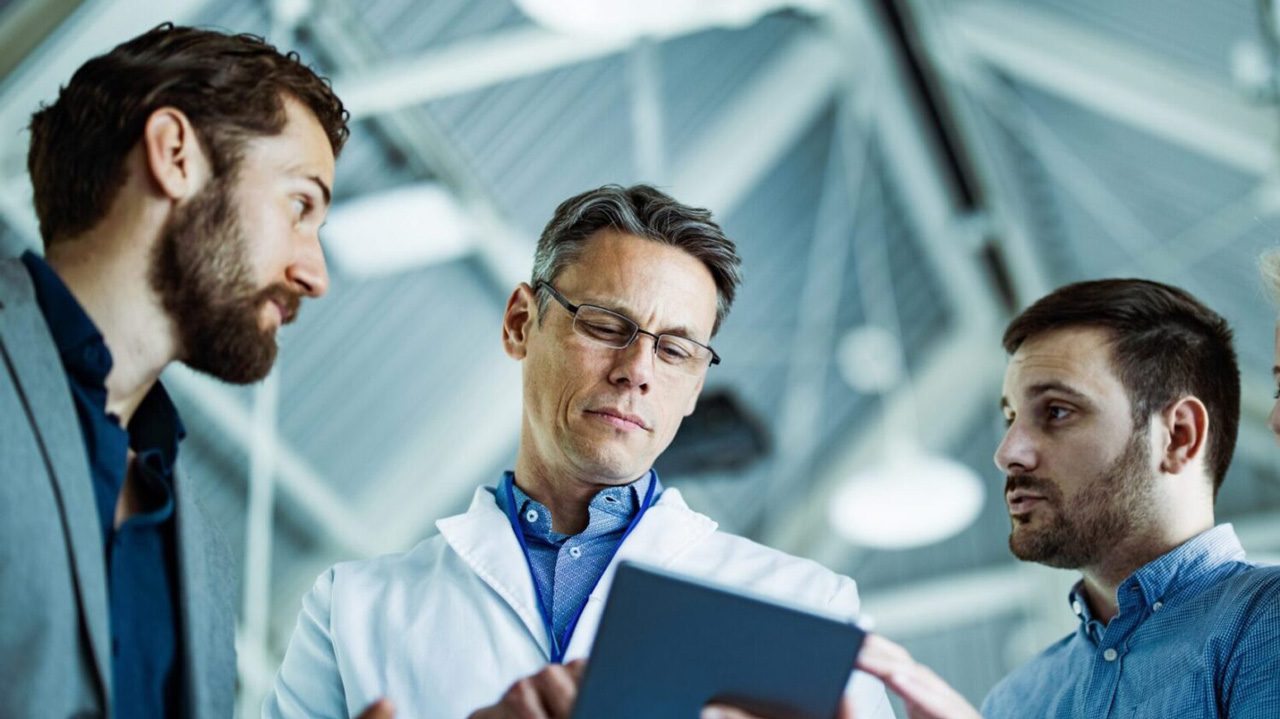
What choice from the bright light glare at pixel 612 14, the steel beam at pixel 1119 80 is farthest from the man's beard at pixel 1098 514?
the steel beam at pixel 1119 80

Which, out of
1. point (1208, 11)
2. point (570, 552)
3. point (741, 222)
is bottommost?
point (570, 552)

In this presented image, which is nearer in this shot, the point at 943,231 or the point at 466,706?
the point at 466,706

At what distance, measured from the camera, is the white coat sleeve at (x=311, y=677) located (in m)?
2.34

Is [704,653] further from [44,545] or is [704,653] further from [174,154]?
[174,154]

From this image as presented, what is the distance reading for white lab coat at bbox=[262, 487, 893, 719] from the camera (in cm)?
226

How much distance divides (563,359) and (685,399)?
253 mm

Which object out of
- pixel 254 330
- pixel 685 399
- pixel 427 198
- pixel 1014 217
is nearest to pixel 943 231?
pixel 1014 217

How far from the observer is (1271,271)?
105 inches

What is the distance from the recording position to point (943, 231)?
11406mm

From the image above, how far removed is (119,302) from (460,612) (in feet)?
2.63

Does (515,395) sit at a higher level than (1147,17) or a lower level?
lower

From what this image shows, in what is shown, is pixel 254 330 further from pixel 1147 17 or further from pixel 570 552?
pixel 1147 17

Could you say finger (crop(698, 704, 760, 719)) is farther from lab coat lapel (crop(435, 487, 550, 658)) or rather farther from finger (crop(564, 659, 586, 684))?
lab coat lapel (crop(435, 487, 550, 658))

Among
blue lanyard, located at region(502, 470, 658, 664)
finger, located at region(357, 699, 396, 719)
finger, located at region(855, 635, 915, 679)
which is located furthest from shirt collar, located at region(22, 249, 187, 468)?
→ finger, located at region(855, 635, 915, 679)
